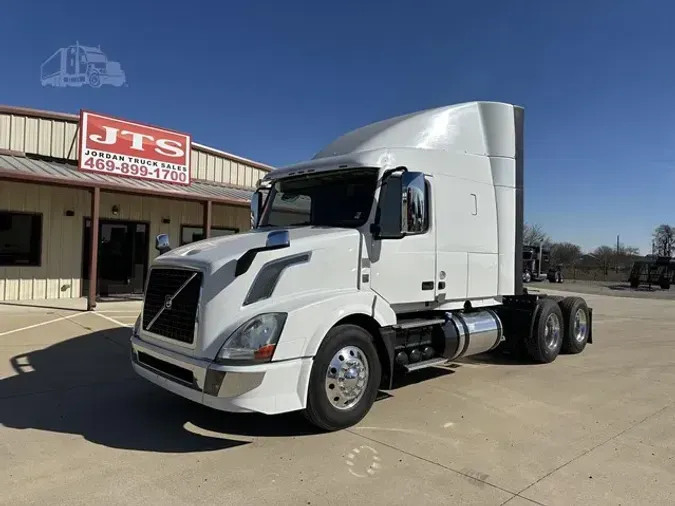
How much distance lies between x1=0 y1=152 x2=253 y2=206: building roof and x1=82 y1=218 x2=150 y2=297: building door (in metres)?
1.72

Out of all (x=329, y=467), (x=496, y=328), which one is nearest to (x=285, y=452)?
(x=329, y=467)

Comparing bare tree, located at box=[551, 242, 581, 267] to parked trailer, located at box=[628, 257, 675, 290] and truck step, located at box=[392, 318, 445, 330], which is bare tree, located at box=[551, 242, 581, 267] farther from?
truck step, located at box=[392, 318, 445, 330]

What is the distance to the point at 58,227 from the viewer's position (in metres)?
13.9

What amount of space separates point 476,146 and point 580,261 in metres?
68.5

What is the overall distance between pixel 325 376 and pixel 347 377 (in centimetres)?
28

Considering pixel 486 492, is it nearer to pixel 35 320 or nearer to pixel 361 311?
pixel 361 311

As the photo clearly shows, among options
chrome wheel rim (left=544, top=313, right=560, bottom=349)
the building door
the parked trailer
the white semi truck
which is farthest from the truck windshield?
the parked trailer

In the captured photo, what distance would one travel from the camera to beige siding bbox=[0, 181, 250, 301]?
13148mm

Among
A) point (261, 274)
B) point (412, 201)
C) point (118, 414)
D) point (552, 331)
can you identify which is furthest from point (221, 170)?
point (261, 274)

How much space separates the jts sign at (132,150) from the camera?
44.5ft

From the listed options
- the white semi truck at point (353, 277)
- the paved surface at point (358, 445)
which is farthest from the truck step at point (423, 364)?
the paved surface at point (358, 445)

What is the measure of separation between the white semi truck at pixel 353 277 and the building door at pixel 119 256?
10.5 meters

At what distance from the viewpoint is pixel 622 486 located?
3641mm

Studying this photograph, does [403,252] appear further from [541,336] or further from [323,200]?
→ [541,336]
